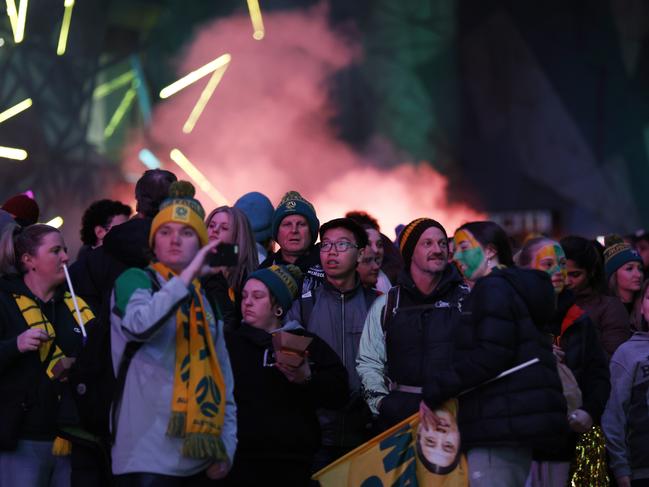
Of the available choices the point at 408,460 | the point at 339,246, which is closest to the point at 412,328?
the point at 408,460

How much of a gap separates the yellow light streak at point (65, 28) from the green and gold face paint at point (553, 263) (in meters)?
9.45

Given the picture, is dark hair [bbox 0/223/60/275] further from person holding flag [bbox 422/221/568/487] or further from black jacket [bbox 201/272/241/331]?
person holding flag [bbox 422/221/568/487]

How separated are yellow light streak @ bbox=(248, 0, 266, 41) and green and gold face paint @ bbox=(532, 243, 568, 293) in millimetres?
11385

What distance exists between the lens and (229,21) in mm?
16562

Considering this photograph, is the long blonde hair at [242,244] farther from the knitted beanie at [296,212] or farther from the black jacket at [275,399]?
the black jacket at [275,399]

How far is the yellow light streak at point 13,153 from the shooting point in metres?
13.2

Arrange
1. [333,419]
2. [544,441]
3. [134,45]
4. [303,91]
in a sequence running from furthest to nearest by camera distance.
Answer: [303,91] → [134,45] → [333,419] → [544,441]

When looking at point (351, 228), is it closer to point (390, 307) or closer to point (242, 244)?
point (242, 244)

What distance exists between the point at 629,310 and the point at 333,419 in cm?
263

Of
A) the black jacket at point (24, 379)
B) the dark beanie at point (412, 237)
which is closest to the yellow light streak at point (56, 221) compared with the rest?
the black jacket at point (24, 379)

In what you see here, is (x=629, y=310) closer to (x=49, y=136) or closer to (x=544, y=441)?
(x=544, y=441)

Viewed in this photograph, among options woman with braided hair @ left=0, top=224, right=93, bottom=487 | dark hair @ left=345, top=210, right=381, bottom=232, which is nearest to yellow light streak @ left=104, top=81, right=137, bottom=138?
dark hair @ left=345, top=210, right=381, bottom=232

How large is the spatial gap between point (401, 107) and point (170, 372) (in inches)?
532

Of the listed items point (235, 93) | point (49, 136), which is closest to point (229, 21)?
point (235, 93)
